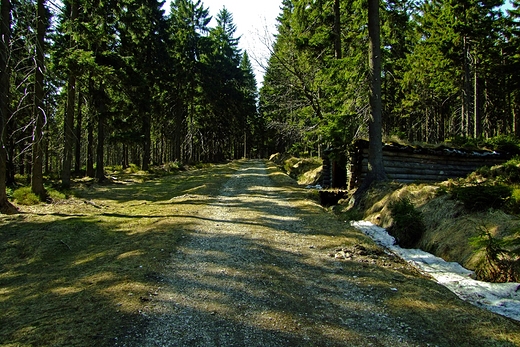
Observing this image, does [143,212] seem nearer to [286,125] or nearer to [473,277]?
[473,277]

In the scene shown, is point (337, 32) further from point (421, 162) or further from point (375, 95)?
point (421, 162)

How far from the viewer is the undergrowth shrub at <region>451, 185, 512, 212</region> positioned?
22.1 feet

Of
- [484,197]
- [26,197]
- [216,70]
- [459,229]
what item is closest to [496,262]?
[459,229]

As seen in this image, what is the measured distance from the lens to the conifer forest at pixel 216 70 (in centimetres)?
1230

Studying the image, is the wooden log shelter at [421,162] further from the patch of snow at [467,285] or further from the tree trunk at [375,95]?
the patch of snow at [467,285]

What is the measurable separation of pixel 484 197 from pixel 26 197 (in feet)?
46.6

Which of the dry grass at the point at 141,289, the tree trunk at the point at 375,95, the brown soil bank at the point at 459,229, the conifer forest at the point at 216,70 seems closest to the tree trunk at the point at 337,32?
the conifer forest at the point at 216,70

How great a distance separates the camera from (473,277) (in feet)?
17.1

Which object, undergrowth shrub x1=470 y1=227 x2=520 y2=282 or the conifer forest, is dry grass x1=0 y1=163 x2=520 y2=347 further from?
the conifer forest

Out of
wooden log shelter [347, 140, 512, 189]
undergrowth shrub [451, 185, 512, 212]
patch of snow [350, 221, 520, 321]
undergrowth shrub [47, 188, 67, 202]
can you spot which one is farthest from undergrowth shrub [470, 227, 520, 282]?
undergrowth shrub [47, 188, 67, 202]

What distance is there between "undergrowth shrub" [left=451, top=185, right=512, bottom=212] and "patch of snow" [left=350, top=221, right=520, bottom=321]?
1.50 m

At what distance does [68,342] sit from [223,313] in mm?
1652

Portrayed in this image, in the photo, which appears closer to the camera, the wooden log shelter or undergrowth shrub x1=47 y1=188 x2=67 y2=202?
undergrowth shrub x1=47 y1=188 x2=67 y2=202

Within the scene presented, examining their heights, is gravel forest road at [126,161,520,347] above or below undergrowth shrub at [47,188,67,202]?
below
